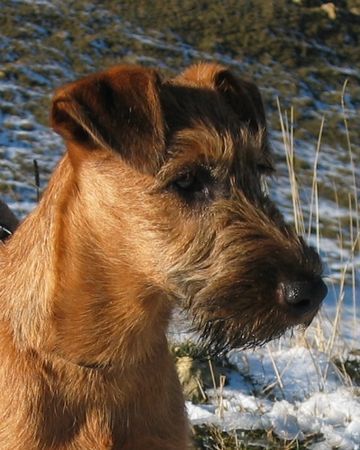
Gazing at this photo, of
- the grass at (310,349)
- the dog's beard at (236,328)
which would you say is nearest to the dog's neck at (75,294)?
the dog's beard at (236,328)

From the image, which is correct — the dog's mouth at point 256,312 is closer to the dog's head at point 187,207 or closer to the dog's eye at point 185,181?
the dog's head at point 187,207

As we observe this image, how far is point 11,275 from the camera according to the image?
3340 millimetres

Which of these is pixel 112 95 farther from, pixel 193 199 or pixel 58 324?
pixel 58 324

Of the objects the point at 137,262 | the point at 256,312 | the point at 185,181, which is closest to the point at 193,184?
the point at 185,181

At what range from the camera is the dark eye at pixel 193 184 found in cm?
297

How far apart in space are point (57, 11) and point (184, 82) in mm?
8927

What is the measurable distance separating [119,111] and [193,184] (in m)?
0.33

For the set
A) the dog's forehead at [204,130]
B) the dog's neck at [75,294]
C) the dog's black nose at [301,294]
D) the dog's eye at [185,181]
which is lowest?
the dog's neck at [75,294]

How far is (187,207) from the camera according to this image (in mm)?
2984

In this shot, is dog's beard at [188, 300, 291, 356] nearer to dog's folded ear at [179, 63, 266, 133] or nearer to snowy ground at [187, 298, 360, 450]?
dog's folded ear at [179, 63, 266, 133]

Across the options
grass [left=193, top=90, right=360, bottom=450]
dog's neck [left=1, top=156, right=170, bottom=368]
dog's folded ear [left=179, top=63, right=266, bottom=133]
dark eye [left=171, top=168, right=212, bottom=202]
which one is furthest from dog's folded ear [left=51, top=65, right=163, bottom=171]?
grass [left=193, top=90, right=360, bottom=450]

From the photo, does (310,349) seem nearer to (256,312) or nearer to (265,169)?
(265,169)

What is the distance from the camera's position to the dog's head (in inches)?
113

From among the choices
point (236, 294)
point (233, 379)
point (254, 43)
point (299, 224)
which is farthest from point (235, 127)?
point (254, 43)
